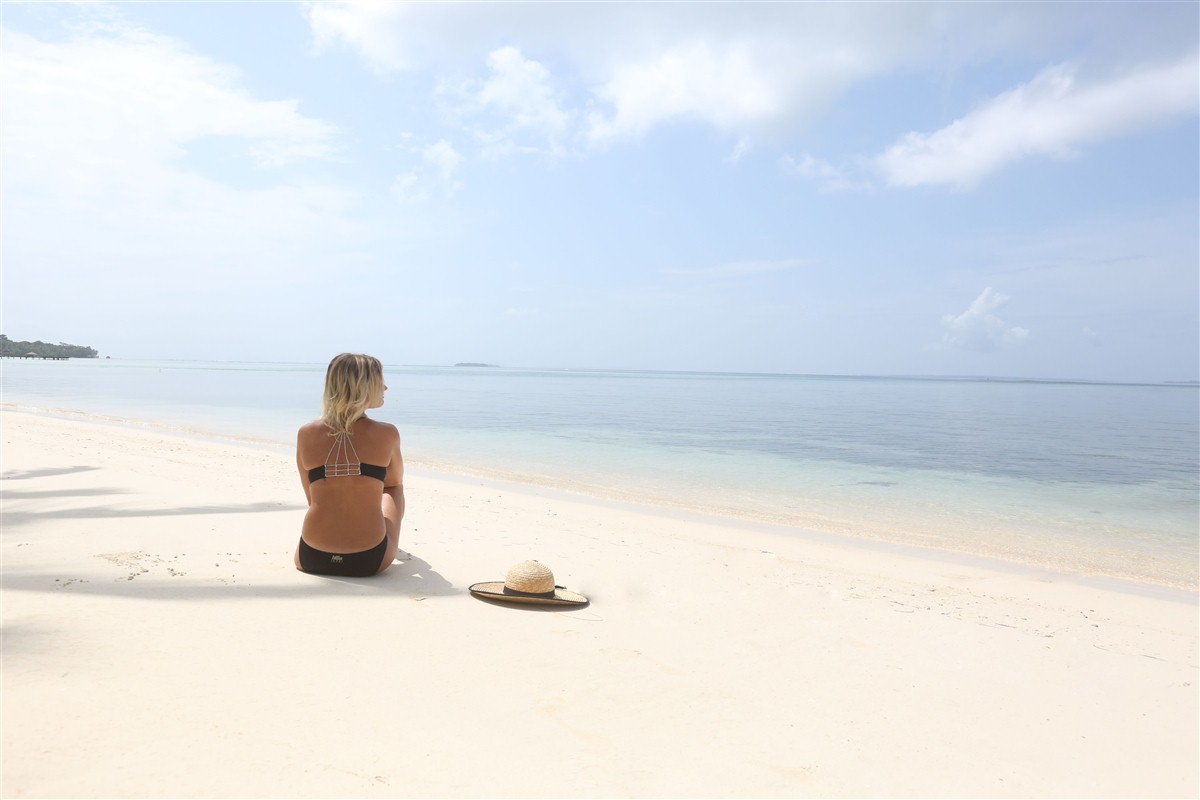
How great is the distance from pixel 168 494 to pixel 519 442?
1166 centimetres

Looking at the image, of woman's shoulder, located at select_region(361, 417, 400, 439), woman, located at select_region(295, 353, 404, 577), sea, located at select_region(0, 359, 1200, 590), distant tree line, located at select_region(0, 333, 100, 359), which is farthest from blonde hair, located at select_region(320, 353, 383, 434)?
distant tree line, located at select_region(0, 333, 100, 359)

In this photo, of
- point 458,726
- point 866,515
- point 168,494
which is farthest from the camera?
point 866,515

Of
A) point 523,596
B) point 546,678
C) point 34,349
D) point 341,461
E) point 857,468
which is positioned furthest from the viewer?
point 34,349

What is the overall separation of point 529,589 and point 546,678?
115 cm

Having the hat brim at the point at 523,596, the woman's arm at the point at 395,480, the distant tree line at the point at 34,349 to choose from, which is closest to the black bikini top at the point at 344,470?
the woman's arm at the point at 395,480

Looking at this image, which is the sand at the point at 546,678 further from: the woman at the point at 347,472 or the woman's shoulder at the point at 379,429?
the woman's shoulder at the point at 379,429

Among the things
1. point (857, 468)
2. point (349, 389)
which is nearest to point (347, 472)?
point (349, 389)

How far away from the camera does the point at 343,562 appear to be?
473 cm

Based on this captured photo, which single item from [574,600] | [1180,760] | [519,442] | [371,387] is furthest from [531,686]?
[519,442]

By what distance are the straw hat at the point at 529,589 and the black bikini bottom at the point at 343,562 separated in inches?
Result: 28.7

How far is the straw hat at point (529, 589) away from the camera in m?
4.48

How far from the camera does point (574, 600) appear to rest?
4.61 m

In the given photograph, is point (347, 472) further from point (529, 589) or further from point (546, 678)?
point (546, 678)

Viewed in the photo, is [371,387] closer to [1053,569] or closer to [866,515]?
[1053,569]
